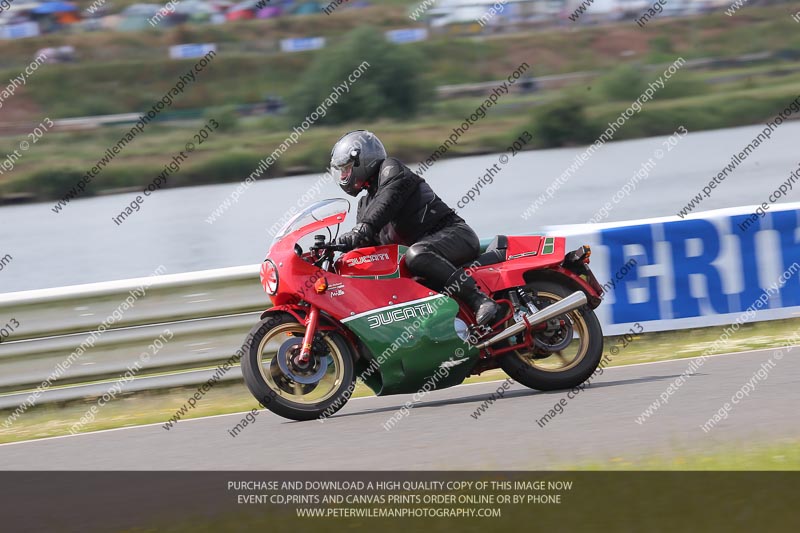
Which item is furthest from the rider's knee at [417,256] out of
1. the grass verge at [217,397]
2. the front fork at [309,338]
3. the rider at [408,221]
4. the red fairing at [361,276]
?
the grass verge at [217,397]

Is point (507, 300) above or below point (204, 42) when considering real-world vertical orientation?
above

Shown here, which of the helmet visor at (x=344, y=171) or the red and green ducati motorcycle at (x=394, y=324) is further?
the helmet visor at (x=344, y=171)

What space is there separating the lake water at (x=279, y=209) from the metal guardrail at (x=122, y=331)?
9.96m

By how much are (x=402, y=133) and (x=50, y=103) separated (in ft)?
56.6

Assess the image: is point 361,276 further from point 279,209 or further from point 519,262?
point 279,209

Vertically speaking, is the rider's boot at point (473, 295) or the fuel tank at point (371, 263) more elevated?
the fuel tank at point (371, 263)

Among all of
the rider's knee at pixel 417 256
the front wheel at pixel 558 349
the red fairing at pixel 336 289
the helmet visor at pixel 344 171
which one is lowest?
the front wheel at pixel 558 349

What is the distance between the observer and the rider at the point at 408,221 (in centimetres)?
694

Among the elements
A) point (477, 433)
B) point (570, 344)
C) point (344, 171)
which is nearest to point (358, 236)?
point (344, 171)

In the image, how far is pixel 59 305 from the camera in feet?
28.8

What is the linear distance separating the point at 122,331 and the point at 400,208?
2952 millimetres

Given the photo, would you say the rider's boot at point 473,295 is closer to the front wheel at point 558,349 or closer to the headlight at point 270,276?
the front wheel at point 558,349
